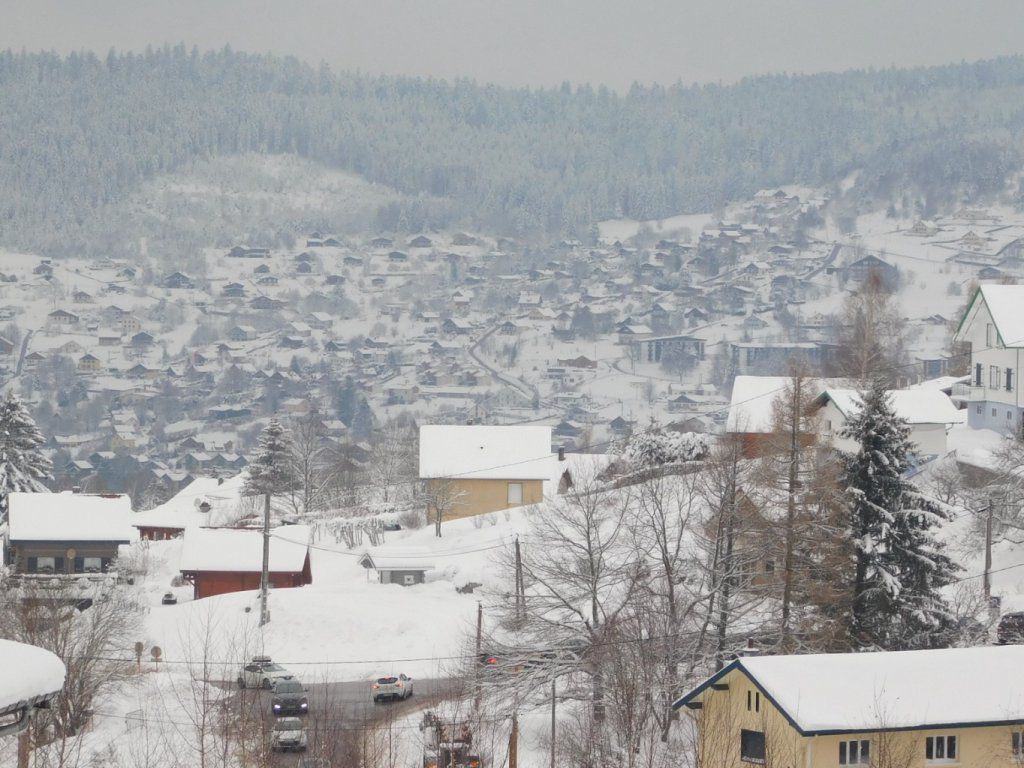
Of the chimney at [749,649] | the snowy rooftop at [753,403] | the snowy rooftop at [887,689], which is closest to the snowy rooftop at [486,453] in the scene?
the snowy rooftop at [753,403]

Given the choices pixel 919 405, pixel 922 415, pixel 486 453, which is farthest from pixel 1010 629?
pixel 486 453

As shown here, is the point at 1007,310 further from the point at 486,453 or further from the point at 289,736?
the point at 289,736

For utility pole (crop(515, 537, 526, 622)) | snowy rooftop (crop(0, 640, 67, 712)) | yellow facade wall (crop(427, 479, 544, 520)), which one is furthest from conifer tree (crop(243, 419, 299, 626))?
snowy rooftop (crop(0, 640, 67, 712))

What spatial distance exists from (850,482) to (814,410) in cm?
211

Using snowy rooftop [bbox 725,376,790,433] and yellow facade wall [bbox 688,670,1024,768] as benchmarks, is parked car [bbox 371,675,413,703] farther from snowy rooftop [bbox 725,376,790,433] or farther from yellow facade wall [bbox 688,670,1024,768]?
snowy rooftop [bbox 725,376,790,433]

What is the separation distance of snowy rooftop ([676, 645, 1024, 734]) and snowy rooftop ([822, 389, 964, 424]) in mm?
20575

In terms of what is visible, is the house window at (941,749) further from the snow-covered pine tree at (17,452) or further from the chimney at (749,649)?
the snow-covered pine tree at (17,452)

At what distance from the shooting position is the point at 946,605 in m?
25.8

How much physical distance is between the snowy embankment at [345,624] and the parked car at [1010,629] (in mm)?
9761

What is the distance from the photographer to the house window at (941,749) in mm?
18547

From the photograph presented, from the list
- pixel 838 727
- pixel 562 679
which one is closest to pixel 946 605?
pixel 562 679

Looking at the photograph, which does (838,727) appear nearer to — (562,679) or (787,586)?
(787,586)

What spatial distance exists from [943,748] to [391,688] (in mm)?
12076

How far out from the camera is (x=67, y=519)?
47.9m
